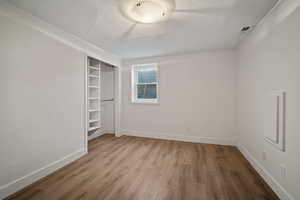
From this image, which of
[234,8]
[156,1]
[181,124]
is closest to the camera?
[156,1]

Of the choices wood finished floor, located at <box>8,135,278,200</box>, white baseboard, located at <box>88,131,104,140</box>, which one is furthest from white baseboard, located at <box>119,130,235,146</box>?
white baseboard, located at <box>88,131,104,140</box>

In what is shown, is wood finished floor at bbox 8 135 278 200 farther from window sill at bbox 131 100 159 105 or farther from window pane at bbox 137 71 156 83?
window pane at bbox 137 71 156 83

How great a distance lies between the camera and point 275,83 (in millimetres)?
1583

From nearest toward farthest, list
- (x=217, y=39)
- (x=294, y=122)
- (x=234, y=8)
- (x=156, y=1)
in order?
(x=294, y=122)
(x=156, y=1)
(x=234, y=8)
(x=217, y=39)

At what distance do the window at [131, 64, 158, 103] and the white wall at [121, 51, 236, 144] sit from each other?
0.19 m

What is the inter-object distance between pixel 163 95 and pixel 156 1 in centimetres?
246

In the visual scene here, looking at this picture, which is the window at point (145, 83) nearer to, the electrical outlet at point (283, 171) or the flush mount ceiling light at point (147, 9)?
the flush mount ceiling light at point (147, 9)

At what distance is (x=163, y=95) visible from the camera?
3658mm

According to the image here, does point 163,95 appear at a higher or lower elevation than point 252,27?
lower

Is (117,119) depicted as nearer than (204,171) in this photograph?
No

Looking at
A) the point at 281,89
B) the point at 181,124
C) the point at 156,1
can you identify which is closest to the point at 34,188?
the point at 156,1

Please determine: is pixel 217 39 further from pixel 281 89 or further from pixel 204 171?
pixel 204 171

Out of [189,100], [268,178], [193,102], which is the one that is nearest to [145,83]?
[189,100]

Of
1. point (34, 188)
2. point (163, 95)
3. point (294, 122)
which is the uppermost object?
point (163, 95)
